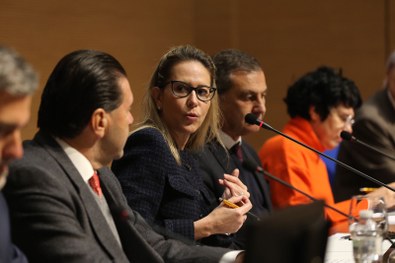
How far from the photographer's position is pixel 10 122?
1581 millimetres

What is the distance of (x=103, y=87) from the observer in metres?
2.22

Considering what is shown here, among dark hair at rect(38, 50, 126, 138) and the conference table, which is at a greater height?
dark hair at rect(38, 50, 126, 138)

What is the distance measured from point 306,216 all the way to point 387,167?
2.54 meters

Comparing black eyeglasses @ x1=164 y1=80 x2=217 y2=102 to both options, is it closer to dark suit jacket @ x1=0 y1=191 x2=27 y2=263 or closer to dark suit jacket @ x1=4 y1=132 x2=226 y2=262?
dark suit jacket @ x1=4 y1=132 x2=226 y2=262

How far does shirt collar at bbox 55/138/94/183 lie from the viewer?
7.28 feet

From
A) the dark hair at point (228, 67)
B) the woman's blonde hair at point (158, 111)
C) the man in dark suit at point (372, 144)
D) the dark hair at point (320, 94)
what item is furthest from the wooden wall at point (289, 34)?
the woman's blonde hair at point (158, 111)

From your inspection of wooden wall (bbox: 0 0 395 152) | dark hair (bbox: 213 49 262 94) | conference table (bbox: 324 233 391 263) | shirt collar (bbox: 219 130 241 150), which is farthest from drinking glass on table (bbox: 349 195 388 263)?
wooden wall (bbox: 0 0 395 152)

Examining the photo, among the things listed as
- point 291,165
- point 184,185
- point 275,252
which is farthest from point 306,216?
point 291,165

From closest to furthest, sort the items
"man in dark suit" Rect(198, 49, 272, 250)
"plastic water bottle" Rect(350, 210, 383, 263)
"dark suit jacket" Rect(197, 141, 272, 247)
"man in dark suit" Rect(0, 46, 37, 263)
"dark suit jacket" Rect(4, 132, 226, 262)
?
"man in dark suit" Rect(0, 46, 37, 263), "dark suit jacket" Rect(4, 132, 226, 262), "plastic water bottle" Rect(350, 210, 383, 263), "dark suit jacket" Rect(197, 141, 272, 247), "man in dark suit" Rect(198, 49, 272, 250)

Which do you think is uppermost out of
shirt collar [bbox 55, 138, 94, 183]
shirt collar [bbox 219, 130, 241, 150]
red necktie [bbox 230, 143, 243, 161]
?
shirt collar [bbox 55, 138, 94, 183]

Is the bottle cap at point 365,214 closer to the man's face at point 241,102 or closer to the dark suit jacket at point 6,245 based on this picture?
the dark suit jacket at point 6,245

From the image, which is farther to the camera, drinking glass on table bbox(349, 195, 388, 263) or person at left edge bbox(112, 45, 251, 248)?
person at left edge bbox(112, 45, 251, 248)

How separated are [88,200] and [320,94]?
2.61 metres

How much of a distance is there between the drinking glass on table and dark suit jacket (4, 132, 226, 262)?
660 mm
